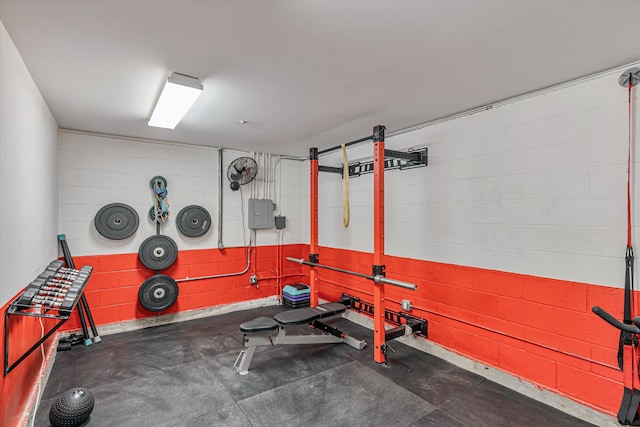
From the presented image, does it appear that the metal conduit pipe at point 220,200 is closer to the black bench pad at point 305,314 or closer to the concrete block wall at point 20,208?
the black bench pad at point 305,314

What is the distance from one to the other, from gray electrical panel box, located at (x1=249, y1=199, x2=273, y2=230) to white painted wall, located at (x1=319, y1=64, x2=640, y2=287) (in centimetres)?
235

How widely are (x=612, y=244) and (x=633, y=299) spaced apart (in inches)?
15.8

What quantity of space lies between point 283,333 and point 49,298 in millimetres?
2104

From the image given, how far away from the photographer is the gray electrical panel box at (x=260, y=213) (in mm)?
5199

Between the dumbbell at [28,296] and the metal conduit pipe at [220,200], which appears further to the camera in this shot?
the metal conduit pipe at [220,200]

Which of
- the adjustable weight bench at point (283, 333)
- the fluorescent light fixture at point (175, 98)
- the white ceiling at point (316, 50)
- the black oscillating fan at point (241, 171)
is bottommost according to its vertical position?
the adjustable weight bench at point (283, 333)

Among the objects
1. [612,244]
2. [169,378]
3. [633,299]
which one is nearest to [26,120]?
[169,378]

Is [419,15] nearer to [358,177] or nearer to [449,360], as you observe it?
[358,177]

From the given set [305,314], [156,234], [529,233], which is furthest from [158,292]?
[529,233]

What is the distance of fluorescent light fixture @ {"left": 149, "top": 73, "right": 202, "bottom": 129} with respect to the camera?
2375 millimetres

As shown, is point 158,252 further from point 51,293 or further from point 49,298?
point 49,298

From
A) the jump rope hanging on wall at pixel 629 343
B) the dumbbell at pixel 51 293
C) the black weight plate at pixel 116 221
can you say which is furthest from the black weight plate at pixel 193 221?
the jump rope hanging on wall at pixel 629 343

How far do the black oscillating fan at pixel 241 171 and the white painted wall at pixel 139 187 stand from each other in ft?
0.52

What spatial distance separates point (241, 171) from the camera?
4.73 meters
